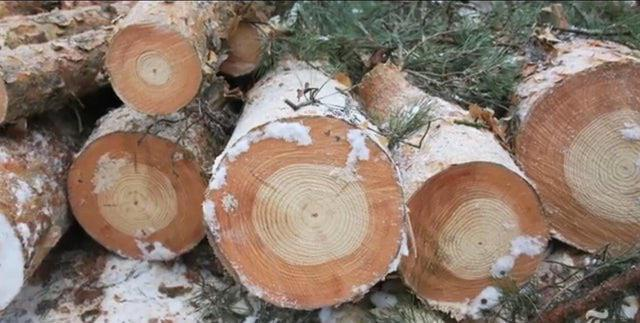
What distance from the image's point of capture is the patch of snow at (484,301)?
269 centimetres

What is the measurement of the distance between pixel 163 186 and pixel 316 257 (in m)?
0.83

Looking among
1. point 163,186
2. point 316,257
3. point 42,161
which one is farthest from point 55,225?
point 316,257

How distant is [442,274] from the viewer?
2656 mm

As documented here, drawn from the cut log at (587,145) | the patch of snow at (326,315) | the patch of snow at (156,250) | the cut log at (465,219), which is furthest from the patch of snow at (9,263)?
the cut log at (587,145)

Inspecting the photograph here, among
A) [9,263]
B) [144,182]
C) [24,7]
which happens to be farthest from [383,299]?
[24,7]

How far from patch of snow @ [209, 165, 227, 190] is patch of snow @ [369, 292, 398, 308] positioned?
0.75m

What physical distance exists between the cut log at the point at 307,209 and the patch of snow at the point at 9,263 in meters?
0.71

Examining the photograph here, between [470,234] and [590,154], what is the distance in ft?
2.03

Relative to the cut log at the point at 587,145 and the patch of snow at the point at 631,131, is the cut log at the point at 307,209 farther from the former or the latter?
the patch of snow at the point at 631,131

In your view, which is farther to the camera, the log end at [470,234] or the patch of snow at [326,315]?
the patch of snow at [326,315]

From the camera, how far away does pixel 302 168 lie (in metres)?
2.44

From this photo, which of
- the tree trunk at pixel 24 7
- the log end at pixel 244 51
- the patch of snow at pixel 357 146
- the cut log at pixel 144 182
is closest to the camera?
the patch of snow at pixel 357 146

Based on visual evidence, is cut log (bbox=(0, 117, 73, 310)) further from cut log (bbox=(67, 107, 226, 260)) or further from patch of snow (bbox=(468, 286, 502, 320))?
patch of snow (bbox=(468, 286, 502, 320))

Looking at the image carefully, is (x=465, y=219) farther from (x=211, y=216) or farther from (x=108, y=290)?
(x=108, y=290)
